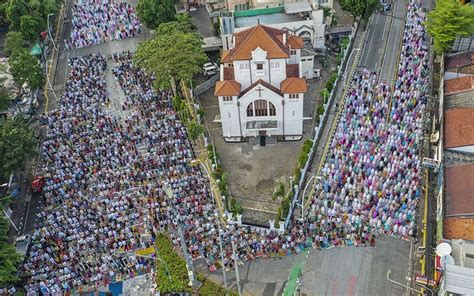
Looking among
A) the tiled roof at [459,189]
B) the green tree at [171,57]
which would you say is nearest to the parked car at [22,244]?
the green tree at [171,57]

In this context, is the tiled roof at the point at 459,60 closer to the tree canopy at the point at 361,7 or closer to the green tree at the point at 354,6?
the tree canopy at the point at 361,7

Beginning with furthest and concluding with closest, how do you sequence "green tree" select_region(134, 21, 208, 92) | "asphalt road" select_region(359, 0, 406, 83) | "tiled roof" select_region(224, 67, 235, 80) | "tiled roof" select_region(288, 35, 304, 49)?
"asphalt road" select_region(359, 0, 406, 83) → "green tree" select_region(134, 21, 208, 92) → "tiled roof" select_region(288, 35, 304, 49) → "tiled roof" select_region(224, 67, 235, 80)

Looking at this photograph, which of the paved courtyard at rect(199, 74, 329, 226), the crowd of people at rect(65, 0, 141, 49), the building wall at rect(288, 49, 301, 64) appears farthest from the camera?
the crowd of people at rect(65, 0, 141, 49)

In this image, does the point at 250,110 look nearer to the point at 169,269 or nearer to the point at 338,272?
the point at 169,269

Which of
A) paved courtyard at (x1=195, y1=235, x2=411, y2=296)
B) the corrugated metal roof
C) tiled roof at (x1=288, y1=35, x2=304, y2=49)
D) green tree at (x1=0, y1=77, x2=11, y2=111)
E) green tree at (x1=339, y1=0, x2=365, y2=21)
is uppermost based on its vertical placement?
green tree at (x1=339, y1=0, x2=365, y2=21)

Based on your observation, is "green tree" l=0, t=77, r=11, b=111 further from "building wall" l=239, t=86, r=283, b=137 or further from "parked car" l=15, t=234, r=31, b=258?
"building wall" l=239, t=86, r=283, b=137

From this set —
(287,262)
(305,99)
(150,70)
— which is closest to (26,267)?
(287,262)

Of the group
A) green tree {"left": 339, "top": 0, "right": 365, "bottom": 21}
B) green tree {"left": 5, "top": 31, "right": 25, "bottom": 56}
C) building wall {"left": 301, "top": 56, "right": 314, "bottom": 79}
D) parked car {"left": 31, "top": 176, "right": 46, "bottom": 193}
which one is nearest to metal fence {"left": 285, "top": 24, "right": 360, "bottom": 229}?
green tree {"left": 339, "top": 0, "right": 365, "bottom": 21}
